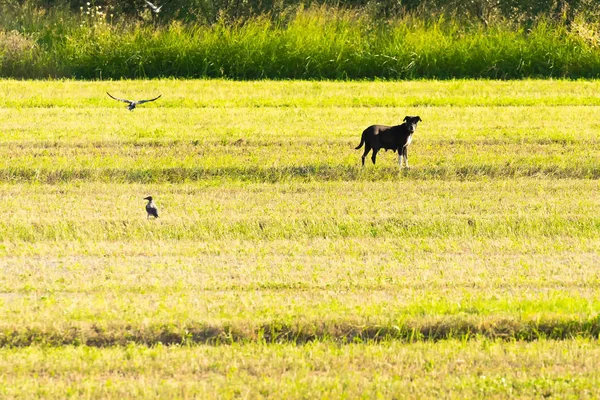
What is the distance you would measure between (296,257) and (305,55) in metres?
15.3

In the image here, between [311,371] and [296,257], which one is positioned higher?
[311,371]

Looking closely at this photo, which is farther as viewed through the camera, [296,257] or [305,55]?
[305,55]

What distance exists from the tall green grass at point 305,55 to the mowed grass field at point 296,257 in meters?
5.56

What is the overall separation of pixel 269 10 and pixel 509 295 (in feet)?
70.7

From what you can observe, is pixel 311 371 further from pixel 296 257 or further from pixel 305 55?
pixel 305 55

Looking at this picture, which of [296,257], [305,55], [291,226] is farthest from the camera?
[305,55]

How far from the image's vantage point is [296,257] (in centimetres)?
966

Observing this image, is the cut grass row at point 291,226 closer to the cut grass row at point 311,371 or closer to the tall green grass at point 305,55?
the cut grass row at point 311,371

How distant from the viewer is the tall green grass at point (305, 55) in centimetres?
2448

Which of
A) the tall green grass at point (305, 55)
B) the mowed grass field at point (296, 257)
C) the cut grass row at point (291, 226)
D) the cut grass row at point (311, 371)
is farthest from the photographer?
the tall green grass at point (305, 55)

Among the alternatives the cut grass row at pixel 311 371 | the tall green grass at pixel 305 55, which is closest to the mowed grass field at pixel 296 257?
the cut grass row at pixel 311 371

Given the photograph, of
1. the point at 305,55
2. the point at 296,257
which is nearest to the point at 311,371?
the point at 296,257

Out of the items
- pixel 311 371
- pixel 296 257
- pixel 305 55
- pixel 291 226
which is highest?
pixel 311 371

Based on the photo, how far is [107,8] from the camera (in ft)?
94.8
